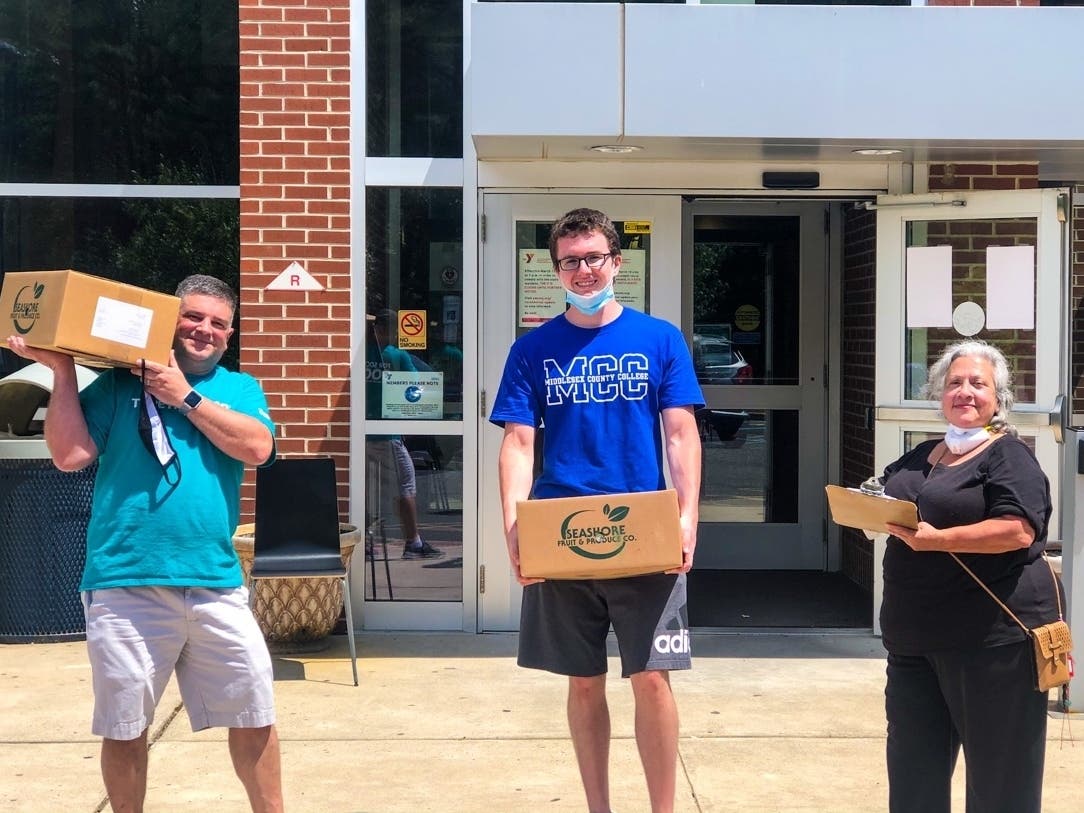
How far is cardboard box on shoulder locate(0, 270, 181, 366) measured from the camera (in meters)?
3.36

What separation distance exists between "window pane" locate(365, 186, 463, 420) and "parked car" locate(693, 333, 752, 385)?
2541 millimetres

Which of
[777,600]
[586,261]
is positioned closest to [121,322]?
[586,261]

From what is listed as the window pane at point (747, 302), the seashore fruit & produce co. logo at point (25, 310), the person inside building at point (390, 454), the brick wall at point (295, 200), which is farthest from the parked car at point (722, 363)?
the seashore fruit & produce co. logo at point (25, 310)

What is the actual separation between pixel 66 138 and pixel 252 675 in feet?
15.0

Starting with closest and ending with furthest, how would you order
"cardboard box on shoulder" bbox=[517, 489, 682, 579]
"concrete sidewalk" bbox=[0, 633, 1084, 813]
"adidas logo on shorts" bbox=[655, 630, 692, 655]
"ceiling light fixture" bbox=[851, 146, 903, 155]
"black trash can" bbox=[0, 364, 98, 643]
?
"cardboard box on shoulder" bbox=[517, 489, 682, 579] → "adidas logo on shorts" bbox=[655, 630, 692, 655] → "concrete sidewalk" bbox=[0, 633, 1084, 813] → "ceiling light fixture" bbox=[851, 146, 903, 155] → "black trash can" bbox=[0, 364, 98, 643]

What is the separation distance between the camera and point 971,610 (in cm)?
335

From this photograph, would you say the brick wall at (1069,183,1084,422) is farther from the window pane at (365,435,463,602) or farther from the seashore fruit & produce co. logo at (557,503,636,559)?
the seashore fruit & produce co. logo at (557,503,636,559)

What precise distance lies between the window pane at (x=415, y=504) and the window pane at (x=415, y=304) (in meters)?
0.17

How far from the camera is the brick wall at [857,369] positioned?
25.7ft

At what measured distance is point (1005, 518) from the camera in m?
3.30

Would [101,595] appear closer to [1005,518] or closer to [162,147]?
[1005,518]

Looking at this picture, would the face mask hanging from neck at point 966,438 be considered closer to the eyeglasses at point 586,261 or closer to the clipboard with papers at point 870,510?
the clipboard with papers at point 870,510

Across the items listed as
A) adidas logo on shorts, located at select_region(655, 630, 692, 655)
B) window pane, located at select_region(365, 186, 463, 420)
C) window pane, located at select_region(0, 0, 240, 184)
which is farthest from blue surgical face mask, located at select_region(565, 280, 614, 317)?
window pane, located at select_region(0, 0, 240, 184)

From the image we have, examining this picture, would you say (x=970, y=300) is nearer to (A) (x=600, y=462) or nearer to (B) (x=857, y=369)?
(B) (x=857, y=369)
